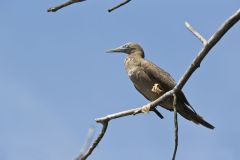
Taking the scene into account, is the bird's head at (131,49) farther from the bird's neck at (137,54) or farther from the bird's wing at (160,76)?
the bird's wing at (160,76)

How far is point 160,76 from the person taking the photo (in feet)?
36.2

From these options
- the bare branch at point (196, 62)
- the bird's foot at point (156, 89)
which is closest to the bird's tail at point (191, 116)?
the bird's foot at point (156, 89)

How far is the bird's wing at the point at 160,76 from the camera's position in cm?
1081

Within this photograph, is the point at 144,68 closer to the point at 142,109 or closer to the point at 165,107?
the point at 165,107

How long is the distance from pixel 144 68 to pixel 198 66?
614 centimetres

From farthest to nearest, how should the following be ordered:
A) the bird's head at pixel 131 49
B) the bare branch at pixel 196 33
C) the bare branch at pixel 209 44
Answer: the bird's head at pixel 131 49 < the bare branch at pixel 196 33 < the bare branch at pixel 209 44

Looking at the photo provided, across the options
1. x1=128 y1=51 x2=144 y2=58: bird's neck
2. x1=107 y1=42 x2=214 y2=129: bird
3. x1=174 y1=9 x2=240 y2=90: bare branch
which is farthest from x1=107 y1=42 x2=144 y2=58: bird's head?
x1=174 y1=9 x2=240 y2=90: bare branch

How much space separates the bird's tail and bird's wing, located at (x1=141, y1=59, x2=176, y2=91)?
472mm

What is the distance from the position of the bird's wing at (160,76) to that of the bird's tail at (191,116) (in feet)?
1.55

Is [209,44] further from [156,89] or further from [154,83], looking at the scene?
[154,83]

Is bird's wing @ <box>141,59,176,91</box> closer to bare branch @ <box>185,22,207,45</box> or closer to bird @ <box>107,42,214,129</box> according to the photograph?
bird @ <box>107,42,214,129</box>

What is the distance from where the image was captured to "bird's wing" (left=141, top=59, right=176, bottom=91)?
10.8 m

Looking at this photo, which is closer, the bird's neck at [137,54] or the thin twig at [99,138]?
the thin twig at [99,138]

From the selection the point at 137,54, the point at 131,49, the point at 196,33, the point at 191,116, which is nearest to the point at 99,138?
the point at 196,33
